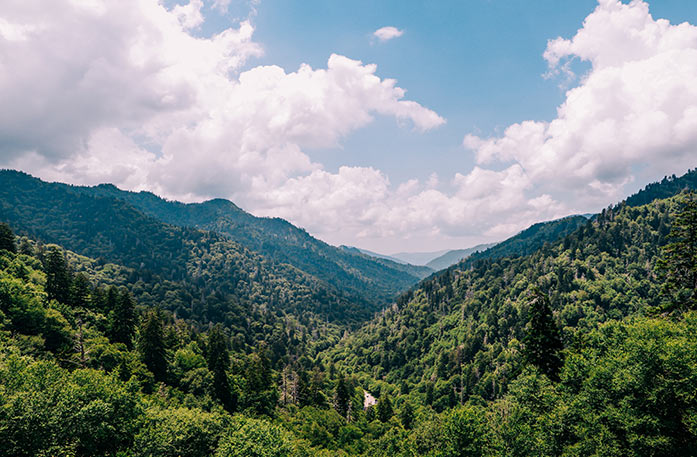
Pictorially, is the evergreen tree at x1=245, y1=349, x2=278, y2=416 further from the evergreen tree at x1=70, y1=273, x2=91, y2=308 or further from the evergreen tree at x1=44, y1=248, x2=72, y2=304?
the evergreen tree at x1=44, y1=248, x2=72, y2=304

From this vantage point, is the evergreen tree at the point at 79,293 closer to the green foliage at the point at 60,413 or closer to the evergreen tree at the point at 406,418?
the green foliage at the point at 60,413

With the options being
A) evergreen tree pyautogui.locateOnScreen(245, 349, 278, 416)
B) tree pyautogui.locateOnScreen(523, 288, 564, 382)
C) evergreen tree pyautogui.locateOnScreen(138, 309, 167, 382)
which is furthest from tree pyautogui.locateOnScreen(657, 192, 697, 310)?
evergreen tree pyautogui.locateOnScreen(138, 309, 167, 382)

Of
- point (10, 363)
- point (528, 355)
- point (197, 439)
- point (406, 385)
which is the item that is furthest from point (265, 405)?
point (406, 385)

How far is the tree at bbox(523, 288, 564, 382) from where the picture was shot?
51.6 meters

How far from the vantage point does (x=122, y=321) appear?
8575 cm

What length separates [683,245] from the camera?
46062mm

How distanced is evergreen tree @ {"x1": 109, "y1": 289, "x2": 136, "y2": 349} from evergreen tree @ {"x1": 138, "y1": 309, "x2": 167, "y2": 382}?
8718 millimetres

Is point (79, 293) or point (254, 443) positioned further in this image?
point (79, 293)

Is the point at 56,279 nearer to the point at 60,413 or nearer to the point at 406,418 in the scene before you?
the point at 60,413

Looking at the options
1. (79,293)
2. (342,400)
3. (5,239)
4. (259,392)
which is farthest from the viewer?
(342,400)

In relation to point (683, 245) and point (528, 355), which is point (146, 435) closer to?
point (528, 355)

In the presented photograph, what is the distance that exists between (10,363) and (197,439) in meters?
26.4

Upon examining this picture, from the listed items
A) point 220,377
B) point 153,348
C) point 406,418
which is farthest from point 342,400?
point 153,348

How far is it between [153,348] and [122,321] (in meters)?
13.9
